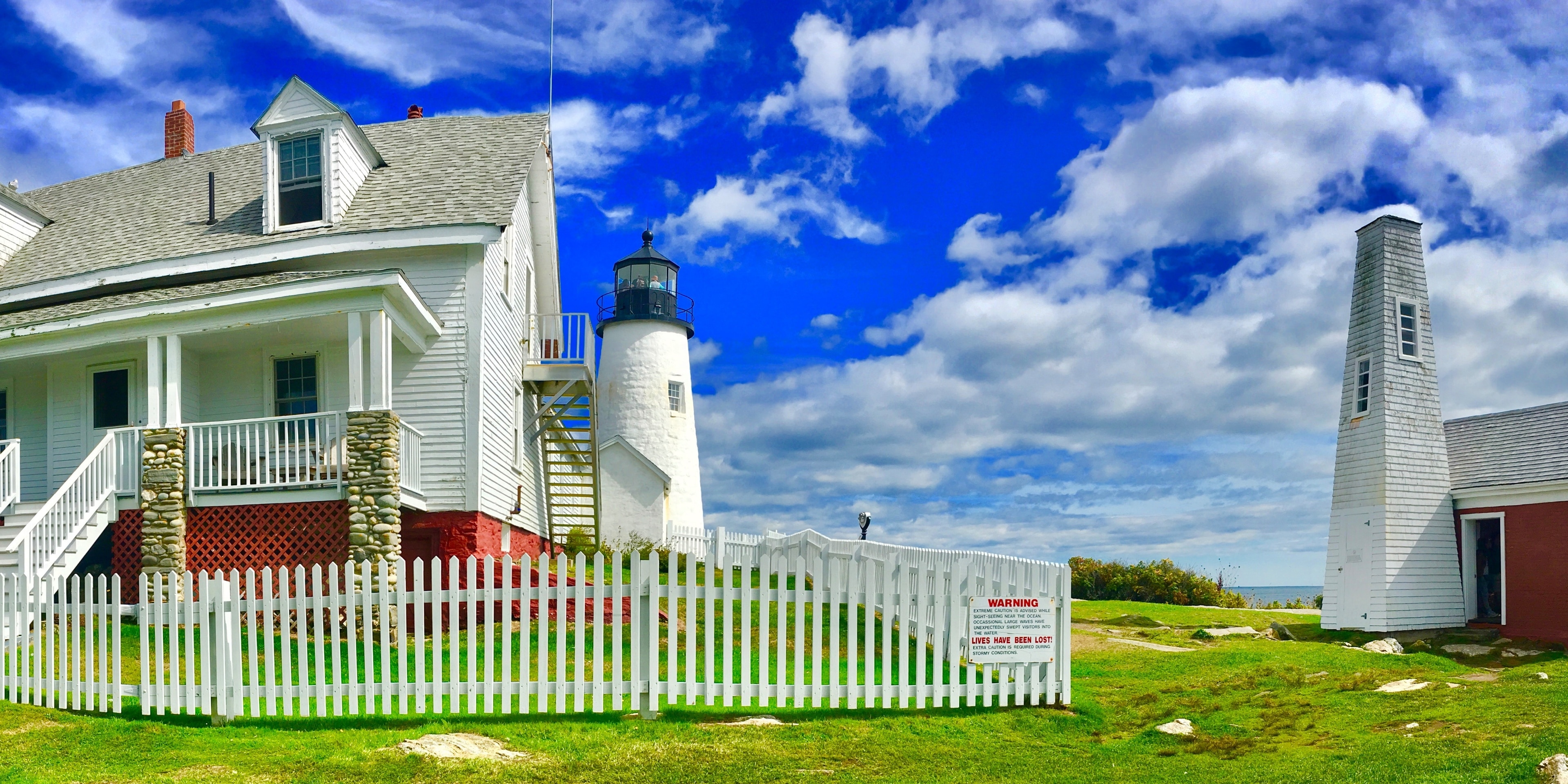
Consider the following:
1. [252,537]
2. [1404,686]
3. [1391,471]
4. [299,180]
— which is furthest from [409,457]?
[1391,471]

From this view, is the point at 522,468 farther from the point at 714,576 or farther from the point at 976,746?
the point at 976,746

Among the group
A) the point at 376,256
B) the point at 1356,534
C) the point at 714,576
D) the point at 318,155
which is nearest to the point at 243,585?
the point at 376,256

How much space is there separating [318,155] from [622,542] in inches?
462

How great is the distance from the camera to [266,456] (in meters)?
15.6

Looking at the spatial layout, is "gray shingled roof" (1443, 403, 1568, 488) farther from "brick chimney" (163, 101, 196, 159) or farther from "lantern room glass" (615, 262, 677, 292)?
"brick chimney" (163, 101, 196, 159)

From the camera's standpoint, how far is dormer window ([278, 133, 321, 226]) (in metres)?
18.9

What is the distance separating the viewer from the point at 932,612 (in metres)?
10.4

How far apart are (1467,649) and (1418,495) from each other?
3.05 metres

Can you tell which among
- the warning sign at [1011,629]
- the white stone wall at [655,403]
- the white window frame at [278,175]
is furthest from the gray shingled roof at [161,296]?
the white stone wall at [655,403]

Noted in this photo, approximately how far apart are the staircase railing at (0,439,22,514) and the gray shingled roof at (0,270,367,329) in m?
1.86

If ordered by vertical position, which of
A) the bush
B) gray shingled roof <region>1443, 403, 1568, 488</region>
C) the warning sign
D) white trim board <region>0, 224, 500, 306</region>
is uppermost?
white trim board <region>0, 224, 500, 306</region>

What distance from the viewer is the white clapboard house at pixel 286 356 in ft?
50.3

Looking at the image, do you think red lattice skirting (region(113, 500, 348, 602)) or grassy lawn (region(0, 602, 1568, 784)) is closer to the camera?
grassy lawn (region(0, 602, 1568, 784))

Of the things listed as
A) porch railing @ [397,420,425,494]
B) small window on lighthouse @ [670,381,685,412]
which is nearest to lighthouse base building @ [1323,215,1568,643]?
small window on lighthouse @ [670,381,685,412]
